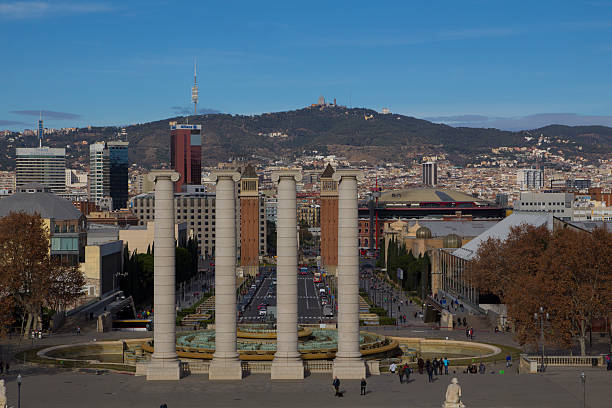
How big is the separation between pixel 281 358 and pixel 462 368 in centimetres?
1437

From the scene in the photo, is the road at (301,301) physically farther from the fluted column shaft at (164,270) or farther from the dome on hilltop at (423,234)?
the fluted column shaft at (164,270)

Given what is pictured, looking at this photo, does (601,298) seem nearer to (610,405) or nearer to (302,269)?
(610,405)

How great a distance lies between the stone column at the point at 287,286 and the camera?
2083 inches

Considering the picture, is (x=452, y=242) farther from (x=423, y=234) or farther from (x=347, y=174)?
(x=347, y=174)

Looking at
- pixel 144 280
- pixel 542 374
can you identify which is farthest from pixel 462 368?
pixel 144 280

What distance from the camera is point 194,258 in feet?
564

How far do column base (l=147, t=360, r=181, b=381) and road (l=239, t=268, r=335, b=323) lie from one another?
1940 inches

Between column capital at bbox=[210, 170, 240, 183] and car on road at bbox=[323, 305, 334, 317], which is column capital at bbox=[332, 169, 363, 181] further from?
car on road at bbox=[323, 305, 334, 317]

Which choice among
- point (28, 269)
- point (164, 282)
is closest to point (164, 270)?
point (164, 282)

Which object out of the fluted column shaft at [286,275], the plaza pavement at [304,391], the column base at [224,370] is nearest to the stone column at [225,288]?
the column base at [224,370]

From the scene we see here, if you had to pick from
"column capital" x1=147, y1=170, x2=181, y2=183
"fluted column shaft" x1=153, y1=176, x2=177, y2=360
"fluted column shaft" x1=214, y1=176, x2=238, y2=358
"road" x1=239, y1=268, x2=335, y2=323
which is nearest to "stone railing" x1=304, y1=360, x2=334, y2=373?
"fluted column shaft" x1=214, y1=176, x2=238, y2=358

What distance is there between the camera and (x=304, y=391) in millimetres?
50094

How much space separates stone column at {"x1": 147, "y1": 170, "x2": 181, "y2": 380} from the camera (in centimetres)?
5344

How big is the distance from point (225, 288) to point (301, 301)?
262 ft
